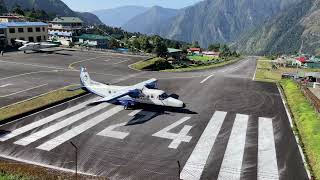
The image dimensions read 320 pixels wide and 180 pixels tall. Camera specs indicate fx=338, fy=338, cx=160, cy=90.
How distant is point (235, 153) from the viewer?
105 ft

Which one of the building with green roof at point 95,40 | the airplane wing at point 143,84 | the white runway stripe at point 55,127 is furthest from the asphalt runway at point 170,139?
the building with green roof at point 95,40

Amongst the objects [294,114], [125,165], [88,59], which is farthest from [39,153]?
[88,59]

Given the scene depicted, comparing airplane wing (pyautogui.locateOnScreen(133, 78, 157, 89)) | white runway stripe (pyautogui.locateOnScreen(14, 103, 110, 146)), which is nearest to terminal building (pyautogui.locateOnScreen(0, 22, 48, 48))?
white runway stripe (pyautogui.locateOnScreen(14, 103, 110, 146))

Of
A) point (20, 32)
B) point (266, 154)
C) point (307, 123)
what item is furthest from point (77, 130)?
point (20, 32)

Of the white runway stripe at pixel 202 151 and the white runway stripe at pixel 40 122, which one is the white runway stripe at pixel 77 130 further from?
the white runway stripe at pixel 202 151

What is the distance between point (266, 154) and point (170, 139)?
9557 mm

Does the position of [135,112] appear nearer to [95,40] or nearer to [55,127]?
[55,127]

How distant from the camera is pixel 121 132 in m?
36.9

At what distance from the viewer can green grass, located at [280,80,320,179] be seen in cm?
3089

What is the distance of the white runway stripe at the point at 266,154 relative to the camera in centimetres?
2831

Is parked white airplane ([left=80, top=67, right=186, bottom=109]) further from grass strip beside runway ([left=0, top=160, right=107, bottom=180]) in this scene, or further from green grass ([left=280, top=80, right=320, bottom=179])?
green grass ([left=280, top=80, right=320, bottom=179])

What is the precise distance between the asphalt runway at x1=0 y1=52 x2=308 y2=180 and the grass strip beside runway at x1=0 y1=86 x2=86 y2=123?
1457 millimetres

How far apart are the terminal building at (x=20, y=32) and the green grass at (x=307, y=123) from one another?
87.5m

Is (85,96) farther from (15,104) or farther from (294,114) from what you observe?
(294,114)
